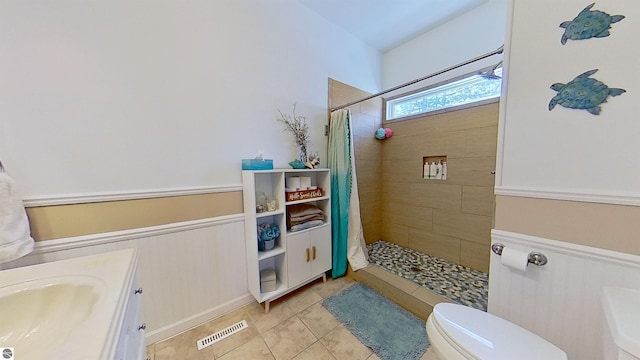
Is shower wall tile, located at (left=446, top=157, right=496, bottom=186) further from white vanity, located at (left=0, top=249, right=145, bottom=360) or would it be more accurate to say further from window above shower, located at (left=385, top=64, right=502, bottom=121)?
white vanity, located at (left=0, top=249, right=145, bottom=360)

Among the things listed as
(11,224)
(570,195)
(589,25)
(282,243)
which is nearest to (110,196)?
(11,224)

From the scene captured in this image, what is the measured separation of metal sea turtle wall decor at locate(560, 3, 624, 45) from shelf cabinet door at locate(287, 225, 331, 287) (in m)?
1.88

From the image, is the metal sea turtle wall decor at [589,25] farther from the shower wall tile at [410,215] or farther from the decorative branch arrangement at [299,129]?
the shower wall tile at [410,215]

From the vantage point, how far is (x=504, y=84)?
3.47 ft

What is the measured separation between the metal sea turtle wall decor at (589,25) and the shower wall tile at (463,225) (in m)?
1.62

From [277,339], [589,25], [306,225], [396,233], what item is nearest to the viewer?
[589,25]

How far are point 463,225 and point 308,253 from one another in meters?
1.65

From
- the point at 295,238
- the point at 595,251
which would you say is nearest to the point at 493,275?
the point at 595,251

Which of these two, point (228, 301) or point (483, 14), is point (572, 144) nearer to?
point (483, 14)

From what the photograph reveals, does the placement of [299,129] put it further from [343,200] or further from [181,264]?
[181,264]

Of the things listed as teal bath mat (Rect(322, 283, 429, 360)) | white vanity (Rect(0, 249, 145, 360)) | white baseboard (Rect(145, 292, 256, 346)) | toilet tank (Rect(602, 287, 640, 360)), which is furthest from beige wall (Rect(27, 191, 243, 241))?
toilet tank (Rect(602, 287, 640, 360))

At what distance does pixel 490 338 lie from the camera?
865 mm

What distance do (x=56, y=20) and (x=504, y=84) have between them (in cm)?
234

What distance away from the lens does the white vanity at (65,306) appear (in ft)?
1.86
